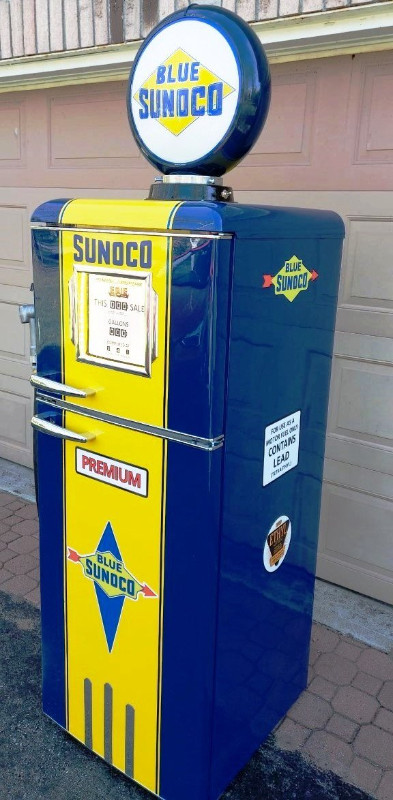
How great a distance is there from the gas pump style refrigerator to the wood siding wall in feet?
3.99

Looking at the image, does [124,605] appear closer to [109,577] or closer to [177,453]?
[109,577]

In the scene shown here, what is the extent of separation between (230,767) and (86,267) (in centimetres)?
169

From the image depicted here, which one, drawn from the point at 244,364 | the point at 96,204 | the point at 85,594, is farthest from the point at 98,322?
the point at 85,594

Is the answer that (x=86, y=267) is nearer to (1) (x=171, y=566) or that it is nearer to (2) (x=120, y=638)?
(1) (x=171, y=566)

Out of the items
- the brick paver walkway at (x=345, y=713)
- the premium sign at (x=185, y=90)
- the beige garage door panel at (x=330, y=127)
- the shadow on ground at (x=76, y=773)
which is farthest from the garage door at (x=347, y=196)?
the premium sign at (x=185, y=90)

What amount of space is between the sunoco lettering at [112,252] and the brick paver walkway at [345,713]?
182 cm

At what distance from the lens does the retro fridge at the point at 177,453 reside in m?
1.79

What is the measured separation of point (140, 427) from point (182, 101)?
Result: 0.93m

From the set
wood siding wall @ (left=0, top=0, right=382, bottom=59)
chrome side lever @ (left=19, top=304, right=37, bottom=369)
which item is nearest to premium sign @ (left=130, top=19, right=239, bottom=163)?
chrome side lever @ (left=19, top=304, right=37, bottom=369)

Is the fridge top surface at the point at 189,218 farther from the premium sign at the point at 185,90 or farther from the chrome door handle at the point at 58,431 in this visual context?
the chrome door handle at the point at 58,431

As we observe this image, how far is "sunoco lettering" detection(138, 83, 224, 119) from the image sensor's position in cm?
183

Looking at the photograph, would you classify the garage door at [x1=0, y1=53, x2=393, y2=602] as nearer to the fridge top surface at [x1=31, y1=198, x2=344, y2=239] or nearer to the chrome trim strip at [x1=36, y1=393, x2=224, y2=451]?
the fridge top surface at [x1=31, y1=198, x2=344, y2=239]

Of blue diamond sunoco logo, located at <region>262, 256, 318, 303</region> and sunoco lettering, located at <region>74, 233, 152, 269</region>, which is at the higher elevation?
sunoco lettering, located at <region>74, 233, 152, 269</region>

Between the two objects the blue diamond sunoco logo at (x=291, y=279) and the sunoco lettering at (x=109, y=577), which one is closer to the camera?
the blue diamond sunoco logo at (x=291, y=279)
